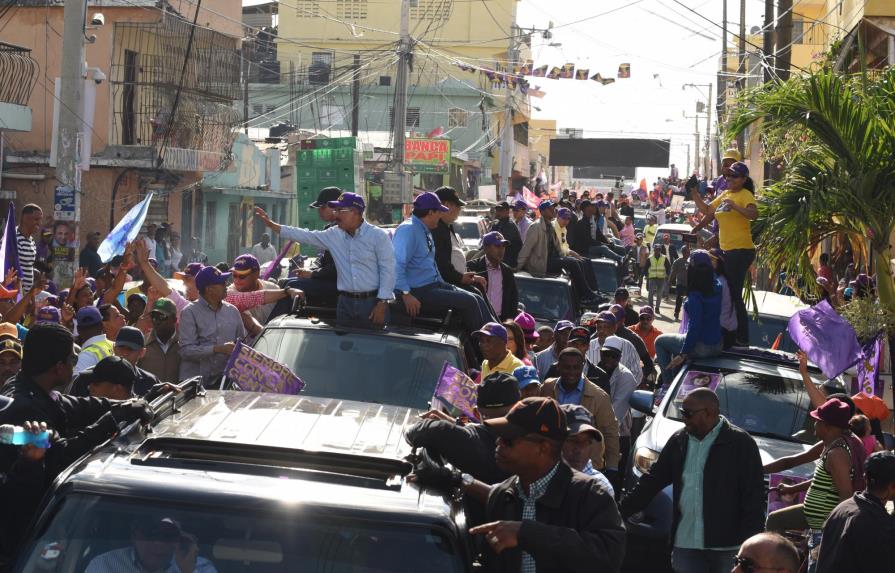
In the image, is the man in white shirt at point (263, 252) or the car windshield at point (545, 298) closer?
the car windshield at point (545, 298)

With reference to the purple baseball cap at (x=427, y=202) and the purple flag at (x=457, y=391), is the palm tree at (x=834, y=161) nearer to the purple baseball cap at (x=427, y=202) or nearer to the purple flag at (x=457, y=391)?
the purple baseball cap at (x=427, y=202)

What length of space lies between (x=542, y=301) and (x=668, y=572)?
7995 millimetres

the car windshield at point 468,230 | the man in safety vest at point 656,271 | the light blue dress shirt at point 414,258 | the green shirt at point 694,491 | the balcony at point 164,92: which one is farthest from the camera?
the balcony at point 164,92

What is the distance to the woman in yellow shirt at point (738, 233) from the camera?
1184 centimetres

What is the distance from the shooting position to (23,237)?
12.7 metres

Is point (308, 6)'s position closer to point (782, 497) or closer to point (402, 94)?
point (402, 94)

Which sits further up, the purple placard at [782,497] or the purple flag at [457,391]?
the purple flag at [457,391]

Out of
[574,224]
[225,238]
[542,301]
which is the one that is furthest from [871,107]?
[225,238]

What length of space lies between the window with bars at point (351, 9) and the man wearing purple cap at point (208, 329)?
73.1 meters

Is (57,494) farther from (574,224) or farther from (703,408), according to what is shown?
(574,224)

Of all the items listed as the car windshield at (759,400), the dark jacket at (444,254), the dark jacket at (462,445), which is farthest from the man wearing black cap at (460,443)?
the dark jacket at (444,254)

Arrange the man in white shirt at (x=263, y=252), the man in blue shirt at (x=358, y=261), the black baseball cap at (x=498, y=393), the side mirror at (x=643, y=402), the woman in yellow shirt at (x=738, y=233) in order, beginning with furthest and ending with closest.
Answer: the man in white shirt at (x=263, y=252) → the woman in yellow shirt at (x=738, y=233) → the side mirror at (x=643, y=402) → the man in blue shirt at (x=358, y=261) → the black baseball cap at (x=498, y=393)

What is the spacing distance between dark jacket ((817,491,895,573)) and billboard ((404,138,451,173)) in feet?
153

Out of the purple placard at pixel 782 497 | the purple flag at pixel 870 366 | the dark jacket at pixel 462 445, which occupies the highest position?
→ the dark jacket at pixel 462 445
